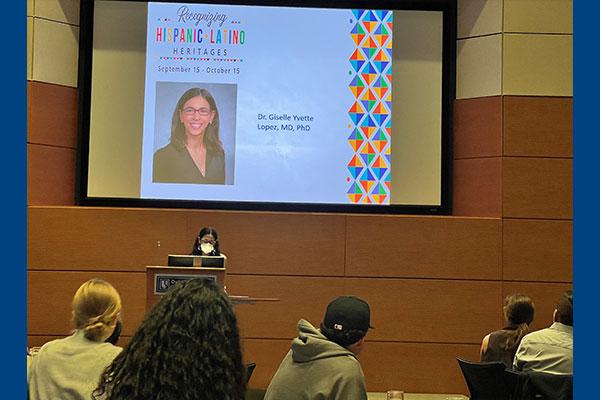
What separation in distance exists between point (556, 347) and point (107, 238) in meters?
4.21

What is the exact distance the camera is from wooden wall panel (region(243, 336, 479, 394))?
285 inches

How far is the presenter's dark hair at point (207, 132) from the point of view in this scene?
7.58 m

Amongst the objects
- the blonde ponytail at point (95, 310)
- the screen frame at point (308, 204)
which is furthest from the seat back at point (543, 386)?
the screen frame at point (308, 204)

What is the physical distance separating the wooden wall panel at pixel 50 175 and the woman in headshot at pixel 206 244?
186 cm

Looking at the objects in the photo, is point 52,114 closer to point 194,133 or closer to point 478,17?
point 194,133

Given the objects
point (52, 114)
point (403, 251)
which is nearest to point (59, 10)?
point (52, 114)

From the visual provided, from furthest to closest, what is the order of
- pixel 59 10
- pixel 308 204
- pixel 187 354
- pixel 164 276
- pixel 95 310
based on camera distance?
pixel 59 10
pixel 308 204
pixel 164 276
pixel 95 310
pixel 187 354

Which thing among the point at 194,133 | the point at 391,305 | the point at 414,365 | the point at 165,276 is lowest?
the point at 414,365

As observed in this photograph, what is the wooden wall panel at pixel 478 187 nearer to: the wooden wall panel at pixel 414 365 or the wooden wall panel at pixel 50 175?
the wooden wall panel at pixel 414 365

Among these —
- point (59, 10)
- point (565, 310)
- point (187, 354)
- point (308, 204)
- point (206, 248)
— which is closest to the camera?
point (187, 354)

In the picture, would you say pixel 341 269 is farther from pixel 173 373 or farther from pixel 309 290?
pixel 173 373

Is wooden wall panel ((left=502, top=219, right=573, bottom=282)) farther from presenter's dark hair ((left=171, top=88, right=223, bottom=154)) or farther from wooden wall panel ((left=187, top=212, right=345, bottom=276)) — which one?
presenter's dark hair ((left=171, top=88, right=223, bottom=154))

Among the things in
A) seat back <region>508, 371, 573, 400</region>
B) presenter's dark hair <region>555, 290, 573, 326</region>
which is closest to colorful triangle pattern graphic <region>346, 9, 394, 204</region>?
presenter's dark hair <region>555, 290, 573, 326</region>

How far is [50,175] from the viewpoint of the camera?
752 cm
